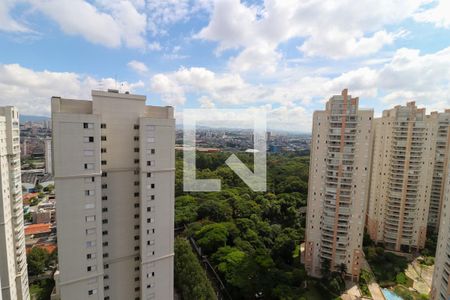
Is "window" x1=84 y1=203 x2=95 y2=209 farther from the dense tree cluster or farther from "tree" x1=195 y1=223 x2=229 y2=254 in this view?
"tree" x1=195 y1=223 x2=229 y2=254

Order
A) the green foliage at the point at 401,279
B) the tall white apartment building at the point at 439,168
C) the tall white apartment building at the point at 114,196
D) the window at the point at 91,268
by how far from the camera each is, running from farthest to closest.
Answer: the tall white apartment building at the point at 439,168 → the green foliage at the point at 401,279 → the window at the point at 91,268 → the tall white apartment building at the point at 114,196

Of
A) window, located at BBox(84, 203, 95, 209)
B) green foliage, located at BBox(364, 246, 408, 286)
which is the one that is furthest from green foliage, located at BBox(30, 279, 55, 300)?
green foliage, located at BBox(364, 246, 408, 286)

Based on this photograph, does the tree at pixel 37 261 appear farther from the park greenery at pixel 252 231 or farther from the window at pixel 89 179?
the window at pixel 89 179

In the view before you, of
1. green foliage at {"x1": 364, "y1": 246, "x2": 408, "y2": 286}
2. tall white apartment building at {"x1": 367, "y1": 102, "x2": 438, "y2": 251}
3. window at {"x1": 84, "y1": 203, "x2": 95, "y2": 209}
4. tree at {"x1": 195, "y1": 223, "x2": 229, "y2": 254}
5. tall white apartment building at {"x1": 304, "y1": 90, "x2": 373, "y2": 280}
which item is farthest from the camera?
tall white apartment building at {"x1": 367, "y1": 102, "x2": 438, "y2": 251}

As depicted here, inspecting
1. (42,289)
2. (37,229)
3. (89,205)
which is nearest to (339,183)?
(89,205)

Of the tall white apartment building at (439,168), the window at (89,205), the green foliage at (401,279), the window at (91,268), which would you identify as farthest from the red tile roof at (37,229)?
the tall white apartment building at (439,168)

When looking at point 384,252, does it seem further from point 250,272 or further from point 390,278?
point 250,272
